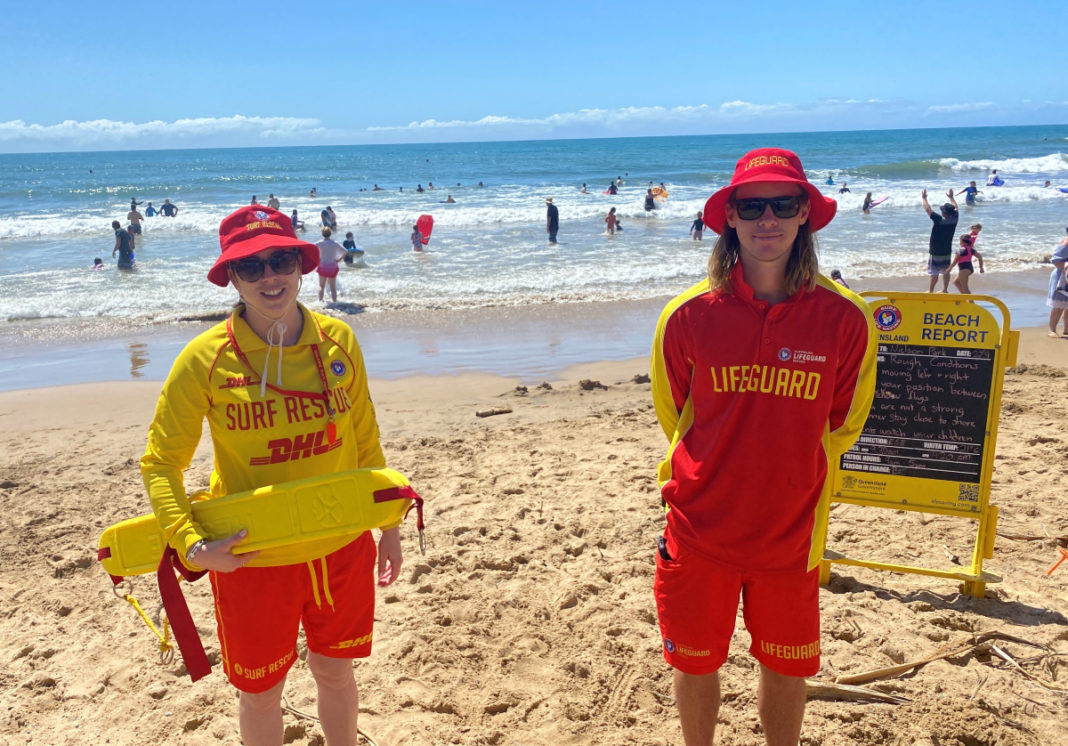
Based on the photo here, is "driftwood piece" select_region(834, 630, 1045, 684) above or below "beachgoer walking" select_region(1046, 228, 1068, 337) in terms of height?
below

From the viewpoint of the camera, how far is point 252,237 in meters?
2.32

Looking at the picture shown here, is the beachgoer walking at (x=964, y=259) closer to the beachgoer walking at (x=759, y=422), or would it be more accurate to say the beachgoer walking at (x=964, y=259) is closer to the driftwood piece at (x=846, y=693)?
the driftwood piece at (x=846, y=693)

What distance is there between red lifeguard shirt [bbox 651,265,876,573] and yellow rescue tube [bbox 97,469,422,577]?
35.1 inches

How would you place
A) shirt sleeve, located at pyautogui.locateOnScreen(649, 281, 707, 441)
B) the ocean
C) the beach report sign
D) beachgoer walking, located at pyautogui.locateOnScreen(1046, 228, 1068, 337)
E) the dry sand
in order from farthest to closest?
the ocean
beachgoer walking, located at pyautogui.locateOnScreen(1046, 228, 1068, 337)
the beach report sign
the dry sand
shirt sleeve, located at pyautogui.locateOnScreen(649, 281, 707, 441)

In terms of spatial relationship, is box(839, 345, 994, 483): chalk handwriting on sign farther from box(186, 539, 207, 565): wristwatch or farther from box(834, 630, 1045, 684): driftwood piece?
box(186, 539, 207, 565): wristwatch

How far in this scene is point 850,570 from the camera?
14.2 ft

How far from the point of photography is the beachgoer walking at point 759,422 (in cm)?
225

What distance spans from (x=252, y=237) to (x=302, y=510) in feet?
2.68

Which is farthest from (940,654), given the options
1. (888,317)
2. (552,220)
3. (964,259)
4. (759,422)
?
(552,220)

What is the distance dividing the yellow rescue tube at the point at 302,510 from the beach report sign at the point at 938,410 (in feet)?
8.02

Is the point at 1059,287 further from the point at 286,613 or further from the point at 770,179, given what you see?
the point at 286,613

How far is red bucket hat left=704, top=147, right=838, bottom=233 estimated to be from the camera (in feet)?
7.51

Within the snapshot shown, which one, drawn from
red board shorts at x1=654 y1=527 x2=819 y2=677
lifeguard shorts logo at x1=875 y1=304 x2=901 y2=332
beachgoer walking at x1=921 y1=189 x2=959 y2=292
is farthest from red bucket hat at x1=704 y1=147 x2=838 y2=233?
beachgoer walking at x1=921 y1=189 x2=959 y2=292

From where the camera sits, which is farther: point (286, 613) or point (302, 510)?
point (286, 613)
